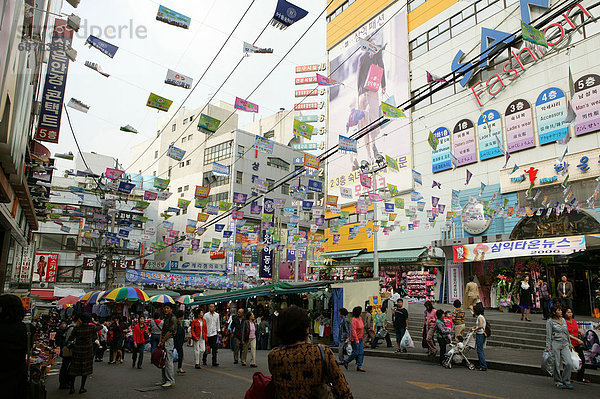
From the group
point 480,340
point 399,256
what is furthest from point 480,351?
point 399,256

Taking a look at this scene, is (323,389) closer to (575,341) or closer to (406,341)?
(575,341)

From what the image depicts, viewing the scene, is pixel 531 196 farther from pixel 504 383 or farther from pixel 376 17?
pixel 376 17

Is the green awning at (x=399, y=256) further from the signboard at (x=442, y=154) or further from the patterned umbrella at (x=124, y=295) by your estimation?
the patterned umbrella at (x=124, y=295)

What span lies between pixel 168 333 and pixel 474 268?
19.2 metres

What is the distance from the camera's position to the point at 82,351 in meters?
8.48

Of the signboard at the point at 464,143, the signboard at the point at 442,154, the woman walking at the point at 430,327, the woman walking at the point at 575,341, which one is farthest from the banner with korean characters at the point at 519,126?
the woman walking at the point at 575,341

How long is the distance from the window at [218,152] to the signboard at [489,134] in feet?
102

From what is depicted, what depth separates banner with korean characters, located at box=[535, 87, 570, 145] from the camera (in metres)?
20.6

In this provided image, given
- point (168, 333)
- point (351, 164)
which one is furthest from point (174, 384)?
point (351, 164)

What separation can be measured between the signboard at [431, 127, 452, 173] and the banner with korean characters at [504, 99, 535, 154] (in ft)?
13.0

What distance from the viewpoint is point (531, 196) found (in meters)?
21.3

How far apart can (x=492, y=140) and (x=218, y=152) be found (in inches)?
1346

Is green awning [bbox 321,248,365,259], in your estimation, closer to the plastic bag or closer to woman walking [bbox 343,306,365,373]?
woman walking [bbox 343,306,365,373]

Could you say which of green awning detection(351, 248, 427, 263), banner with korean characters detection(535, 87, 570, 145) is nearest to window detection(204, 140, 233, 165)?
green awning detection(351, 248, 427, 263)
